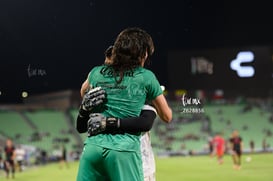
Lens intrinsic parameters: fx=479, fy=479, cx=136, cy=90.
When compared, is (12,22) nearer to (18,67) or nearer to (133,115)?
(18,67)

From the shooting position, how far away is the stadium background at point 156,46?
12.3ft

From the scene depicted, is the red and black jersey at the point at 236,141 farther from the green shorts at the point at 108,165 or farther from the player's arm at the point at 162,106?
the green shorts at the point at 108,165

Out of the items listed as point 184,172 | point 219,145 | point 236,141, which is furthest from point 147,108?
point 236,141

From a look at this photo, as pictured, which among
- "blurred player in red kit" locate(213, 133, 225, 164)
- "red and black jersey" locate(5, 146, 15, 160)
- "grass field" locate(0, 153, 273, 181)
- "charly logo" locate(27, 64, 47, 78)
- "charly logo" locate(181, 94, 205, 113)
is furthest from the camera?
"blurred player in red kit" locate(213, 133, 225, 164)

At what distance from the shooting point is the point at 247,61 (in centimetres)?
375

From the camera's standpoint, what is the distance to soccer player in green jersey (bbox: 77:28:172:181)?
175cm

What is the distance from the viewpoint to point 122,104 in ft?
5.89

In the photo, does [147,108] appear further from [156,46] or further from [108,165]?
[156,46]

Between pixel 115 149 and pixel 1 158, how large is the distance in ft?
9.14

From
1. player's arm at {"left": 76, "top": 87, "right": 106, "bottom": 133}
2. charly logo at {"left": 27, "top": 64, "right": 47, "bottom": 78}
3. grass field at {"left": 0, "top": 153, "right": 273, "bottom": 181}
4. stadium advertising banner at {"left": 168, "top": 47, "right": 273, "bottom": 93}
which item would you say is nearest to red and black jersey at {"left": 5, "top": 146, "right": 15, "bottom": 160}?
grass field at {"left": 0, "top": 153, "right": 273, "bottom": 181}

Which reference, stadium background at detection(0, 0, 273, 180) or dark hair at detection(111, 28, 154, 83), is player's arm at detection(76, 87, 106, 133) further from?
stadium background at detection(0, 0, 273, 180)

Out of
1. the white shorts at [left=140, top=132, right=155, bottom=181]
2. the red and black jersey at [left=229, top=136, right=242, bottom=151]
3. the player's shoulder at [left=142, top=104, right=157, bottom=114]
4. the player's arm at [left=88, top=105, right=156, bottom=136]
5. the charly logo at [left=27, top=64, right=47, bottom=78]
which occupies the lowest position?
the red and black jersey at [left=229, top=136, right=242, bottom=151]

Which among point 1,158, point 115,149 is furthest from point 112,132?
point 1,158

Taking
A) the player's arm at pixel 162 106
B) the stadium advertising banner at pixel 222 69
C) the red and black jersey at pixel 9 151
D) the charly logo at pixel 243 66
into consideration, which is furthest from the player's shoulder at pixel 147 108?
the red and black jersey at pixel 9 151
